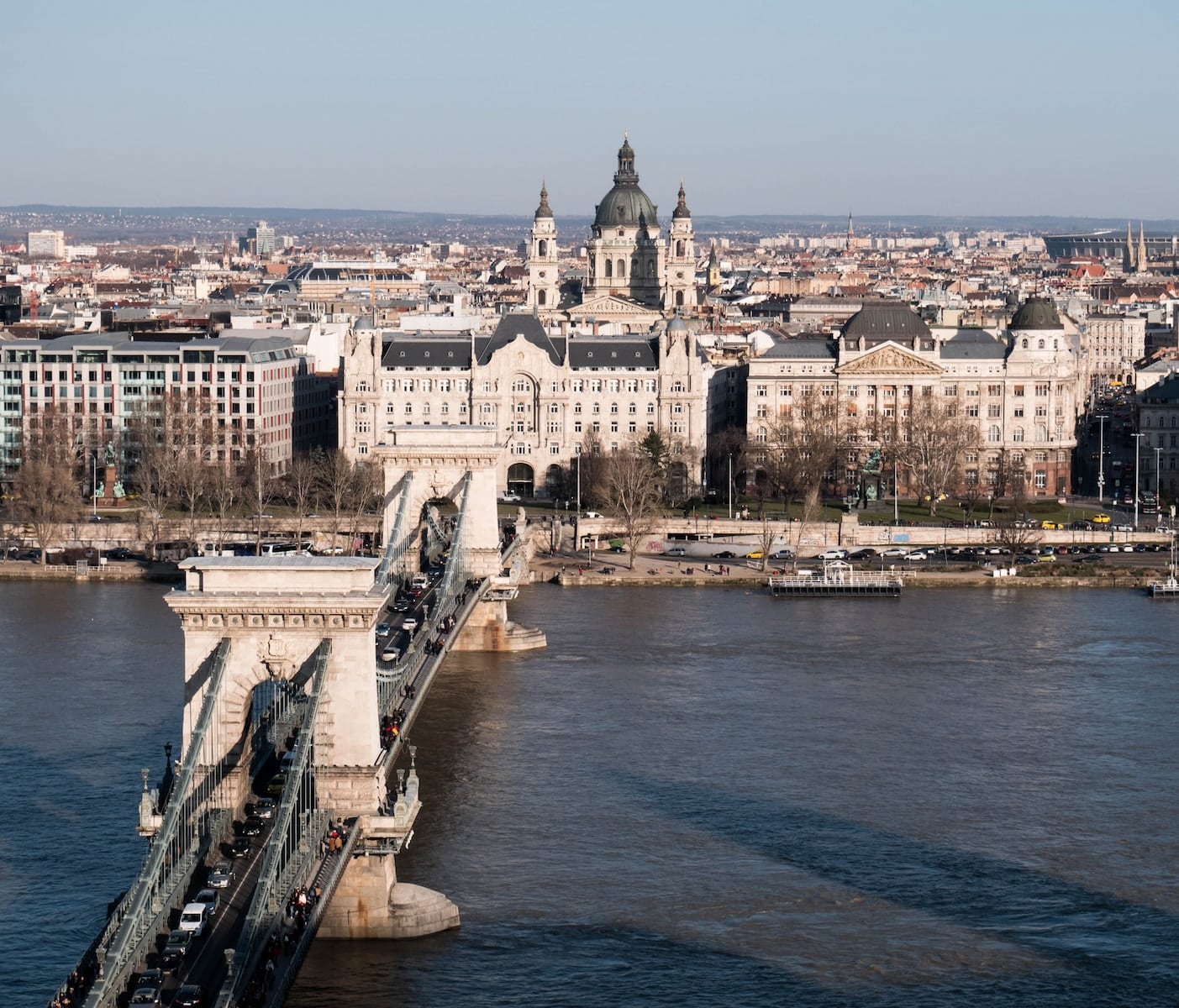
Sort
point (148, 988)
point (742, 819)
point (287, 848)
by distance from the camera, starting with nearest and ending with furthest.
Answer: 1. point (148, 988)
2. point (287, 848)
3. point (742, 819)

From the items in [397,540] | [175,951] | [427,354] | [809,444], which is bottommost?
[175,951]

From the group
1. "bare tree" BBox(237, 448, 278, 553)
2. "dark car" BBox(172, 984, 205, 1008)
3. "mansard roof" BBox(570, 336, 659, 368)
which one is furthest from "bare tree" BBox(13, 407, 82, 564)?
"dark car" BBox(172, 984, 205, 1008)

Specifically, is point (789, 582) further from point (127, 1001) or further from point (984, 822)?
point (127, 1001)

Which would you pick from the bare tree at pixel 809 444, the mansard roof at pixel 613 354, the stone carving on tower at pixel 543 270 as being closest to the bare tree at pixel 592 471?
the mansard roof at pixel 613 354

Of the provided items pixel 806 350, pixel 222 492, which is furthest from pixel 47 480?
pixel 806 350

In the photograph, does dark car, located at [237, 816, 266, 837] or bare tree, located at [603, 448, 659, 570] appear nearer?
dark car, located at [237, 816, 266, 837]

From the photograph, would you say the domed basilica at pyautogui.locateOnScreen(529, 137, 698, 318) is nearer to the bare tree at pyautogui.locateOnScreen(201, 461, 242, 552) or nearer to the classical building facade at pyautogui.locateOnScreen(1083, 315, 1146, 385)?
the classical building facade at pyautogui.locateOnScreen(1083, 315, 1146, 385)

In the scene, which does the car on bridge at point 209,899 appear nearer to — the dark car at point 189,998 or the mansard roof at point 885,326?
the dark car at point 189,998

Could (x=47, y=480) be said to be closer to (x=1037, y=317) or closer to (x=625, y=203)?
(x=1037, y=317)
